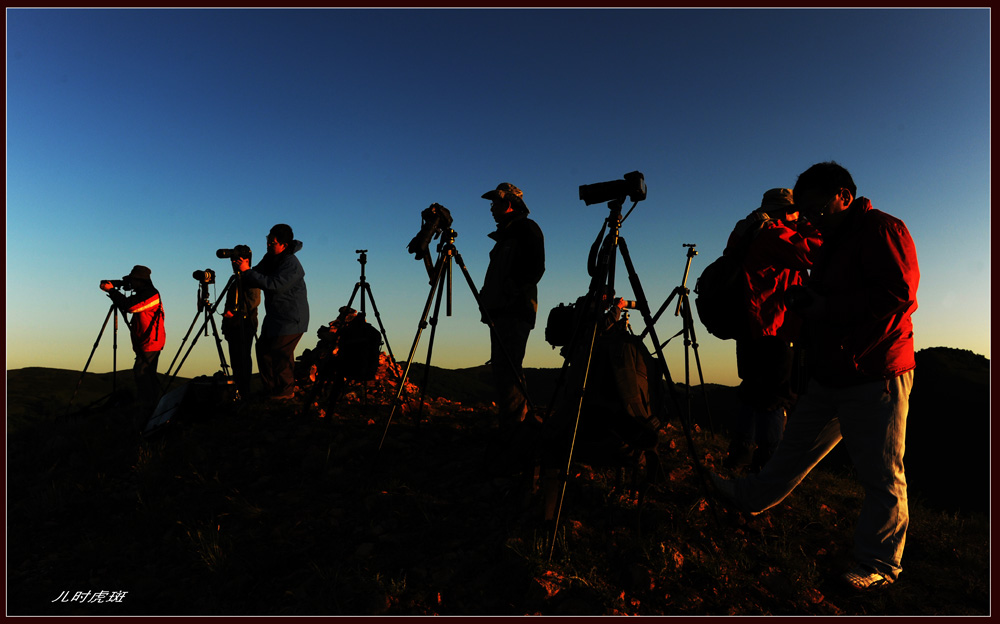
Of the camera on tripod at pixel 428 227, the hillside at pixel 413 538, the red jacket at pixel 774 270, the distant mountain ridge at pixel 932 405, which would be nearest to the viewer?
the hillside at pixel 413 538

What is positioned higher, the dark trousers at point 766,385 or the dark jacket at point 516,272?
the dark jacket at point 516,272

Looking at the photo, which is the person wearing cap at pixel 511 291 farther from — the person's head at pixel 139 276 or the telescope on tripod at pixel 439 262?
the person's head at pixel 139 276

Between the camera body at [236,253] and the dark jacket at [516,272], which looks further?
the camera body at [236,253]

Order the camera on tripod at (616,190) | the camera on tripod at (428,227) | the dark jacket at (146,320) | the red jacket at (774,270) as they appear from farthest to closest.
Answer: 1. the dark jacket at (146,320)
2. the camera on tripod at (428,227)
3. the red jacket at (774,270)
4. the camera on tripod at (616,190)

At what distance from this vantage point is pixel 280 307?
739 cm

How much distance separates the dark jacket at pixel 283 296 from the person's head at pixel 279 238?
10cm

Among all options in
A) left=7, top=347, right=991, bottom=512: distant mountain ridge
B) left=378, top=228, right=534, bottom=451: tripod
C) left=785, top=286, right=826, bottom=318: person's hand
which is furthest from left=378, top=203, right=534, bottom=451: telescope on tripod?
left=7, top=347, right=991, bottom=512: distant mountain ridge

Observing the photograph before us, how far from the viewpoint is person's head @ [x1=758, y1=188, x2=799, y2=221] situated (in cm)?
455

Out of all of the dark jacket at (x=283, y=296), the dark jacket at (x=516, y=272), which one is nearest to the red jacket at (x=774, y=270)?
the dark jacket at (x=516, y=272)

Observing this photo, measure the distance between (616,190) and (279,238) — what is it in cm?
566

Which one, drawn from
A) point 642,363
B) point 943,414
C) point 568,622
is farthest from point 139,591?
point 943,414

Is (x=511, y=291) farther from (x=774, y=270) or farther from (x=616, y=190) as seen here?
(x=774, y=270)

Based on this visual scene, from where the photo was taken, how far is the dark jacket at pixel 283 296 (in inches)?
286

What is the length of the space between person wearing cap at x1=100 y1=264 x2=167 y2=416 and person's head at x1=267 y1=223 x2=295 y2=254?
9.63 ft
